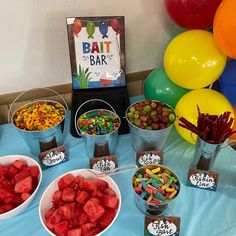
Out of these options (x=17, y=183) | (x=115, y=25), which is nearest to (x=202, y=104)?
(x=115, y=25)

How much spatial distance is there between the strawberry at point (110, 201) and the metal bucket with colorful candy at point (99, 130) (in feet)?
0.72

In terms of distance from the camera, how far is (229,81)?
1007 mm

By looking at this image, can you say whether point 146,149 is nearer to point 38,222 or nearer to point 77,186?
A: point 77,186

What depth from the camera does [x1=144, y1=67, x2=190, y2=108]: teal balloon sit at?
107 centimetres

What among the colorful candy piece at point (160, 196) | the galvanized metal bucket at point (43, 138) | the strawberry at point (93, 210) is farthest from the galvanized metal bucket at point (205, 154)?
the galvanized metal bucket at point (43, 138)

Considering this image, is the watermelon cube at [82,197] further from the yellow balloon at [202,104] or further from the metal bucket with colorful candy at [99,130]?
the yellow balloon at [202,104]

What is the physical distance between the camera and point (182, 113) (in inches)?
38.4

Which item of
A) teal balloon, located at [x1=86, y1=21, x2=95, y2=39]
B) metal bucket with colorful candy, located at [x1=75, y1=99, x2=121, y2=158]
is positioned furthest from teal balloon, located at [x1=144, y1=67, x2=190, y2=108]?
teal balloon, located at [x1=86, y1=21, x2=95, y2=39]

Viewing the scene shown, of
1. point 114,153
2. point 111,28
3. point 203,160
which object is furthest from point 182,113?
point 111,28

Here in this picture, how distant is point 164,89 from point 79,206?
1.75 feet

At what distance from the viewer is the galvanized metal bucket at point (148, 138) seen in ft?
3.10

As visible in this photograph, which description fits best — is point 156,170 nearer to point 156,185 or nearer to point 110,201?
point 156,185

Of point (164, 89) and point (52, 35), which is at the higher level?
point (52, 35)

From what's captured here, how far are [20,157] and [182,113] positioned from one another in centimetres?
56
